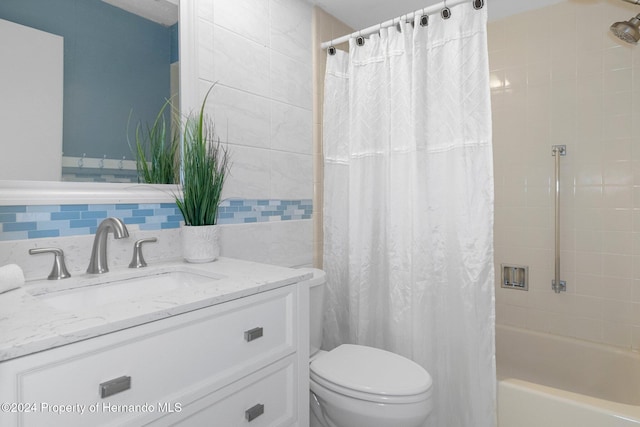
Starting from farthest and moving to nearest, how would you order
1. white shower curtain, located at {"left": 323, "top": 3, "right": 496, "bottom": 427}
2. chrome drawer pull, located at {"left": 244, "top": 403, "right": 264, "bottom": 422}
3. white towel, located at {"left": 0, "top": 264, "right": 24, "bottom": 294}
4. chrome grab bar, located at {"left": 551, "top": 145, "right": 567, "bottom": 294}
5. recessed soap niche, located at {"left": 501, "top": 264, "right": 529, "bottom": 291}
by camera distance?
recessed soap niche, located at {"left": 501, "top": 264, "right": 529, "bottom": 291}, chrome grab bar, located at {"left": 551, "top": 145, "right": 567, "bottom": 294}, white shower curtain, located at {"left": 323, "top": 3, "right": 496, "bottom": 427}, chrome drawer pull, located at {"left": 244, "top": 403, "right": 264, "bottom": 422}, white towel, located at {"left": 0, "top": 264, "right": 24, "bottom": 294}

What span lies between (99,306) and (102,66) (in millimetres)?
898

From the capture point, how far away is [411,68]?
1.74 m

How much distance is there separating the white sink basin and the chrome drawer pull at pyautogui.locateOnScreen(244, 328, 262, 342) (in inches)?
9.9

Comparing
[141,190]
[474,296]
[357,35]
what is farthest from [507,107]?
[141,190]

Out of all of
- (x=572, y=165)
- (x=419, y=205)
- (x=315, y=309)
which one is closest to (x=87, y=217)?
(x=315, y=309)

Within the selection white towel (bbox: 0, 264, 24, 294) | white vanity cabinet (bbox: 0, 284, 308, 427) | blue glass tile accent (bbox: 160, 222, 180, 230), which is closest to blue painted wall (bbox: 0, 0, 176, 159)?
blue glass tile accent (bbox: 160, 222, 180, 230)

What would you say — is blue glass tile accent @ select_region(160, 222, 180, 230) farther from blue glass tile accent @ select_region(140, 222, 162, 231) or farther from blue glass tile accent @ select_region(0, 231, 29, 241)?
blue glass tile accent @ select_region(0, 231, 29, 241)

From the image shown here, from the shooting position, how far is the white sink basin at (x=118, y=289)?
1.00m

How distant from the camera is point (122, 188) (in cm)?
127

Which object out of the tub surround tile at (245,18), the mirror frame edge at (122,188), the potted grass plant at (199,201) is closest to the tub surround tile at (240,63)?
the tub surround tile at (245,18)

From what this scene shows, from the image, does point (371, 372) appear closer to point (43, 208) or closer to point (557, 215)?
point (43, 208)

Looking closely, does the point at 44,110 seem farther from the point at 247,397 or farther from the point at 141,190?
the point at 247,397

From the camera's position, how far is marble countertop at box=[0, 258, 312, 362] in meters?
0.61

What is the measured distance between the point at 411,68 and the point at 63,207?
→ 1.57m
